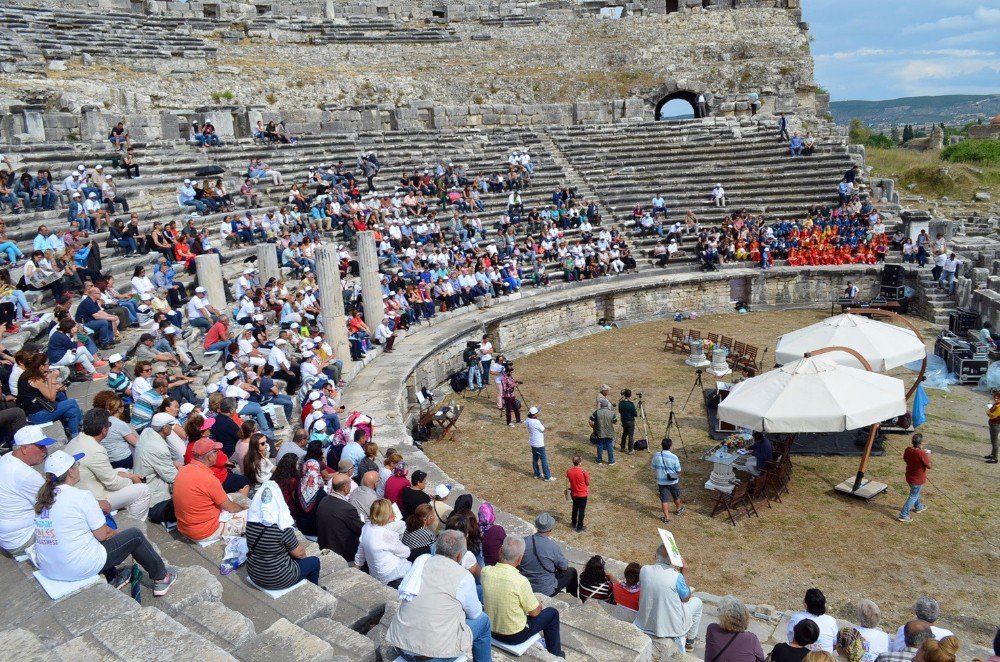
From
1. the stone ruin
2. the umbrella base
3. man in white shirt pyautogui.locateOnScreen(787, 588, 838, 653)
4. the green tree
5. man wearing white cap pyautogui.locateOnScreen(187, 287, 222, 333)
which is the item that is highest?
the stone ruin

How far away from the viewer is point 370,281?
16.8m

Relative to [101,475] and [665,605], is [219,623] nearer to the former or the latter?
[101,475]

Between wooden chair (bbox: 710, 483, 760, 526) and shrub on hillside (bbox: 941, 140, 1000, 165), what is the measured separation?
33.9 meters

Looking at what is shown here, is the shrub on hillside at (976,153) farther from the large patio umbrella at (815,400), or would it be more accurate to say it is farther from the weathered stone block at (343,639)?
the weathered stone block at (343,639)

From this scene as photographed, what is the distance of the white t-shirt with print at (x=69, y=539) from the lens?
17.5 ft

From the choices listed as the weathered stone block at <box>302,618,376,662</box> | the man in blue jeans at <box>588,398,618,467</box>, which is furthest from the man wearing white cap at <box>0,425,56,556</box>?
the man in blue jeans at <box>588,398,618,467</box>

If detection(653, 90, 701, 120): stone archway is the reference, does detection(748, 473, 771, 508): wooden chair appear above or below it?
below

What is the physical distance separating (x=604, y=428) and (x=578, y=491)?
2.33 m

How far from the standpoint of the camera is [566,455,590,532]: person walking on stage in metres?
10.3

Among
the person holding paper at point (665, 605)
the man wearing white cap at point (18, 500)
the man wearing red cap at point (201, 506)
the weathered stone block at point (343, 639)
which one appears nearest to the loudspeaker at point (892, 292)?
the person holding paper at point (665, 605)

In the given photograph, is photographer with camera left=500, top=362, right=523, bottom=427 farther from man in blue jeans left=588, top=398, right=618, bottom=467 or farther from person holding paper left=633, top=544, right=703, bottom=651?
person holding paper left=633, top=544, right=703, bottom=651

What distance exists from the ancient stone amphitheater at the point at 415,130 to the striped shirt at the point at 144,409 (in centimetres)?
187

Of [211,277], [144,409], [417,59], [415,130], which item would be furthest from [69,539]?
[417,59]

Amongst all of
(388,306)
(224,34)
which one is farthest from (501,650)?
(224,34)
